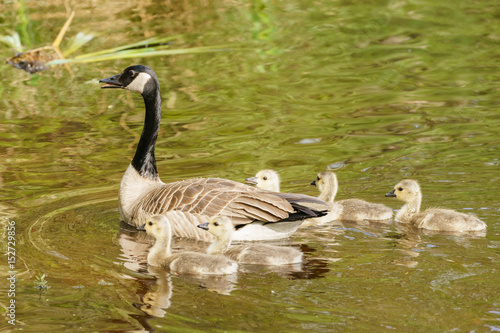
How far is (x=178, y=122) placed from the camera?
13.4m

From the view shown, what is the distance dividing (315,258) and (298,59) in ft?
29.3

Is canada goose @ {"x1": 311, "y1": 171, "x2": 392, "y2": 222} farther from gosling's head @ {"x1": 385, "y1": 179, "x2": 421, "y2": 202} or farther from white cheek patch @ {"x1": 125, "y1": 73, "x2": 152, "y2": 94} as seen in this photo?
white cheek patch @ {"x1": 125, "y1": 73, "x2": 152, "y2": 94}

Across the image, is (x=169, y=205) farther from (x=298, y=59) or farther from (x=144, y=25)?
(x=144, y=25)

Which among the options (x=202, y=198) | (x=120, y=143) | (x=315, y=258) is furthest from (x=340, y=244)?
(x=120, y=143)

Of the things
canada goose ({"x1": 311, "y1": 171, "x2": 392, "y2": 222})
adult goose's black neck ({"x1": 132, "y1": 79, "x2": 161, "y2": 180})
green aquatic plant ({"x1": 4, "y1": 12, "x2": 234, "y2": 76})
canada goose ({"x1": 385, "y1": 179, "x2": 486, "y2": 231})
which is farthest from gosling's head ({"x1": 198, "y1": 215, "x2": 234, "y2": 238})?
green aquatic plant ({"x1": 4, "y1": 12, "x2": 234, "y2": 76})

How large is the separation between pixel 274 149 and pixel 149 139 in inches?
93.4

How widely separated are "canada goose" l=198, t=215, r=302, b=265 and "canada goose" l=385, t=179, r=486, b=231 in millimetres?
1727

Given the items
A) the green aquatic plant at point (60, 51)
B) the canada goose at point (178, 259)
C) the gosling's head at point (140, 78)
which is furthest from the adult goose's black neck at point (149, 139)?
the green aquatic plant at point (60, 51)

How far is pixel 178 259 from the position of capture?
788 cm

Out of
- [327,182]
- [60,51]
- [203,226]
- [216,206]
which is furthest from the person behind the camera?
[60,51]

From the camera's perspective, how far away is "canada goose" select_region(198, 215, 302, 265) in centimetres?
792

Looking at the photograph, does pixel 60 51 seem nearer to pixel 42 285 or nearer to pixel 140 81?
pixel 140 81

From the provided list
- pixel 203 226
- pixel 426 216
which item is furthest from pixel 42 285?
pixel 426 216

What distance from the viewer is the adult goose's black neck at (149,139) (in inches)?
400
